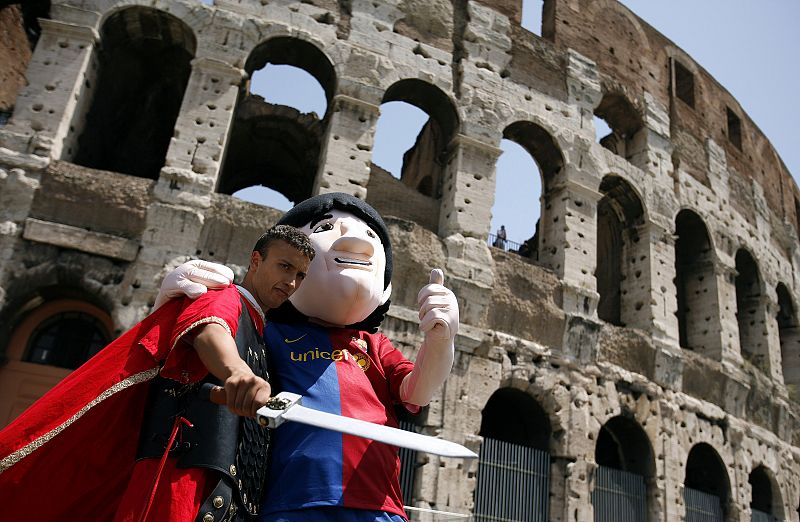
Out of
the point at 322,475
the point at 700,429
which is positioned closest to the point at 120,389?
the point at 322,475

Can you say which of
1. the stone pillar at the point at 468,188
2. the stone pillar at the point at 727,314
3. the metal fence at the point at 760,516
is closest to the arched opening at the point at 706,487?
the metal fence at the point at 760,516

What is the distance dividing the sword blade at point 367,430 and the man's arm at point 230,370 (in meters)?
0.10

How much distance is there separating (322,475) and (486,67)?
886 centimetres

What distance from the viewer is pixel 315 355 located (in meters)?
2.46

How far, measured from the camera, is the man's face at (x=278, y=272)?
7.11ft

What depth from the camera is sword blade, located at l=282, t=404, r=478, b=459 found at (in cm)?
157

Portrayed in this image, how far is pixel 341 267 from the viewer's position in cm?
259

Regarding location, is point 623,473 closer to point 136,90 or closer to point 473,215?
point 473,215

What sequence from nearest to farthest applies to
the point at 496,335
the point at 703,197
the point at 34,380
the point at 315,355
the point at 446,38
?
the point at 315,355 < the point at 34,380 < the point at 496,335 < the point at 446,38 < the point at 703,197

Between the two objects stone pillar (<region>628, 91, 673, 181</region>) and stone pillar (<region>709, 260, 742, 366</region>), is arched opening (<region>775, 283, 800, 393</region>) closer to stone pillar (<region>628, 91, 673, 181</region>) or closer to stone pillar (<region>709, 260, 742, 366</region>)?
stone pillar (<region>709, 260, 742, 366</region>)

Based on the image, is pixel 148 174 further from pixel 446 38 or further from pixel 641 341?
pixel 641 341

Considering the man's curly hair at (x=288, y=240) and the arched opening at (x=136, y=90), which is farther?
the arched opening at (x=136, y=90)

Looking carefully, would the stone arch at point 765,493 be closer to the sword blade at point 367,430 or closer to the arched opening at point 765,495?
the arched opening at point 765,495

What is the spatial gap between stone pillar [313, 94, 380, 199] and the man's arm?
20.6 ft
